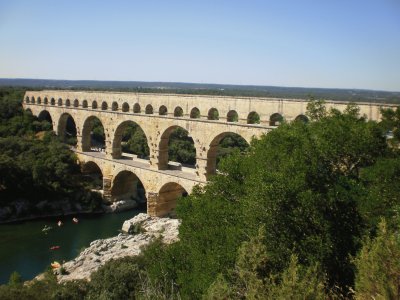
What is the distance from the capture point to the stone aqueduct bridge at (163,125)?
1714 centimetres

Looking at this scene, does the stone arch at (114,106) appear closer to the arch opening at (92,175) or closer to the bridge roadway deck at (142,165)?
the bridge roadway deck at (142,165)

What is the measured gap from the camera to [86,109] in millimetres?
26766

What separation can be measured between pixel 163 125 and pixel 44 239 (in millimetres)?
8087

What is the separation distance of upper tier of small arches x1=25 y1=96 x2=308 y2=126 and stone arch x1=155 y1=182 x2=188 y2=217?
3.78 m

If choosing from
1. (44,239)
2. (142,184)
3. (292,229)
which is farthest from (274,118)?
(44,239)

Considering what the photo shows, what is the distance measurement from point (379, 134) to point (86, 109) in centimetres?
2035

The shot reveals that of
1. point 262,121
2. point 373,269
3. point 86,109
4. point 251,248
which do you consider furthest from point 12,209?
point 373,269

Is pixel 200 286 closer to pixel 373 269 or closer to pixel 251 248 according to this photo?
pixel 251 248

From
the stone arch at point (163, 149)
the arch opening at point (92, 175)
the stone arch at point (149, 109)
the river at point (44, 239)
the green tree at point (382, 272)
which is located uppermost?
the stone arch at point (149, 109)

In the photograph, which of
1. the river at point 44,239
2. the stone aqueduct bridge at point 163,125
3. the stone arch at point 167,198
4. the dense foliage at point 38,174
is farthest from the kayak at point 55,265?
the dense foliage at point 38,174

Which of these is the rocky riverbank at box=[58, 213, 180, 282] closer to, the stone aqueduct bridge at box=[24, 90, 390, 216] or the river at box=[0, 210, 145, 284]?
the river at box=[0, 210, 145, 284]

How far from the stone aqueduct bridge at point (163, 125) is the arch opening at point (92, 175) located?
1.25 feet

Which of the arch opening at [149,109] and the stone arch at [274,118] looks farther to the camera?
the arch opening at [149,109]

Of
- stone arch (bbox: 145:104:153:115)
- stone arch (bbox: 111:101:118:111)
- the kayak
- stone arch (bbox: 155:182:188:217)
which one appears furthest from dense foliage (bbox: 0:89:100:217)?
the kayak
